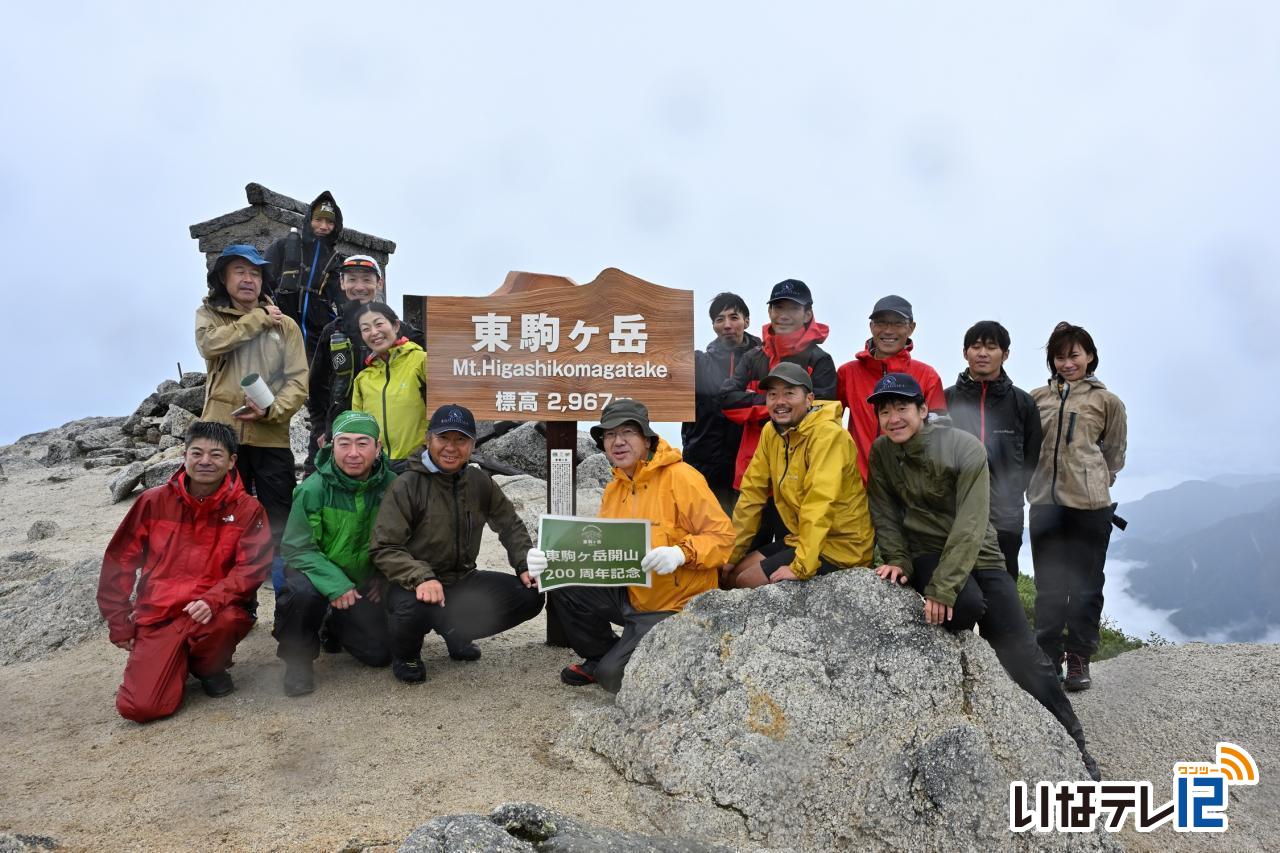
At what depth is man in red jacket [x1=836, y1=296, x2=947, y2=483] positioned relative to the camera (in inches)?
221

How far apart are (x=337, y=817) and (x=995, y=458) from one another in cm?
480

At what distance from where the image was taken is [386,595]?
18.6 feet

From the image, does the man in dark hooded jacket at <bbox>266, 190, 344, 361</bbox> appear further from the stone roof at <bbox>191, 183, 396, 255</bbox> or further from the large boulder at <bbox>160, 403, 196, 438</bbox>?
the large boulder at <bbox>160, 403, 196, 438</bbox>

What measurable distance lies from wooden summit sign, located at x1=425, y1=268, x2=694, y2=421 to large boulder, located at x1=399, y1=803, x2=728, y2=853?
329cm

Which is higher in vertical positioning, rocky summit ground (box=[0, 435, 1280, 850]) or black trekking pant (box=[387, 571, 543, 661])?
black trekking pant (box=[387, 571, 543, 661])

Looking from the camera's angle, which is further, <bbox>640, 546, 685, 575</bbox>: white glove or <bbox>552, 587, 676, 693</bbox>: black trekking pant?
<bbox>552, 587, 676, 693</bbox>: black trekking pant

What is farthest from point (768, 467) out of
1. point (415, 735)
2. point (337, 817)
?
point (337, 817)

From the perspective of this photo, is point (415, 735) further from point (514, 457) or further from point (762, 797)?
point (514, 457)

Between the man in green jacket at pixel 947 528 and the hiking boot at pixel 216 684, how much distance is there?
4.40 metres

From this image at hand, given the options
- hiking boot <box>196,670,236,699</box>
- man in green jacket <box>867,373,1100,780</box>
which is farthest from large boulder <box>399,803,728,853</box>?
hiking boot <box>196,670,236,699</box>

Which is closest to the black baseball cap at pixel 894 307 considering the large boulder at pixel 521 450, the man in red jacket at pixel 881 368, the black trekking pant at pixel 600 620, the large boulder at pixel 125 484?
the man in red jacket at pixel 881 368

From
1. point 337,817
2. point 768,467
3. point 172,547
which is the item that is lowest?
point 337,817

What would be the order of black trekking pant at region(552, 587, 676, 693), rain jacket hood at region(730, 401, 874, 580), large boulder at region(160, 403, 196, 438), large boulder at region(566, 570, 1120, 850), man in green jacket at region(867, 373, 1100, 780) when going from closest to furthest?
large boulder at region(566, 570, 1120, 850) < man in green jacket at region(867, 373, 1100, 780) < rain jacket hood at region(730, 401, 874, 580) < black trekking pant at region(552, 587, 676, 693) < large boulder at region(160, 403, 196, 438)

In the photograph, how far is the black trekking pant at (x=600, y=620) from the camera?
535 cm
